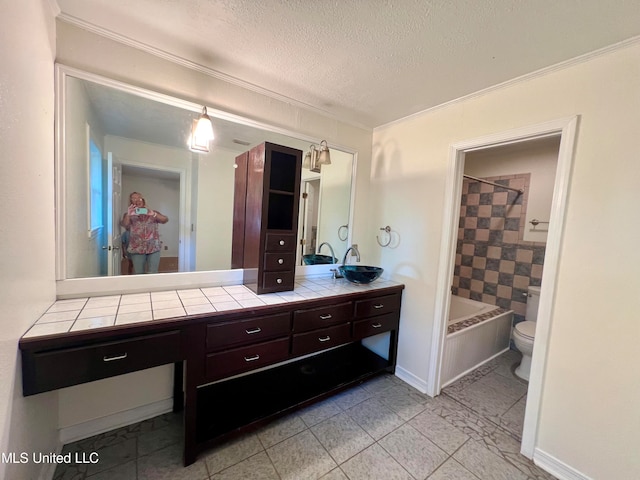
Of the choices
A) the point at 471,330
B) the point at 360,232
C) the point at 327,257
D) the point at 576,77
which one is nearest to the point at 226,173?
the point at 327,257

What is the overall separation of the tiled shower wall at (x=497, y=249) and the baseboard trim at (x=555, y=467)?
1815 millimetres

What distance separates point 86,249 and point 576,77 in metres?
2.99

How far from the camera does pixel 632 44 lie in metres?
1.25

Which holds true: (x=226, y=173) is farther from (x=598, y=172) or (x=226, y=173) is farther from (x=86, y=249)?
(x=598, y=172)

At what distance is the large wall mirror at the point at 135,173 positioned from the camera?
4.65 feet

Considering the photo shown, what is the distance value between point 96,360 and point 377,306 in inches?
70.8

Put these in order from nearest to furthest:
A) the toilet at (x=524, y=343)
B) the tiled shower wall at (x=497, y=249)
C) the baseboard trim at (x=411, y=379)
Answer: the baseboard trim at (x=411, y=379), the toilet at (x=524, y=343), the tiled shower wall at (x=497, y=249)

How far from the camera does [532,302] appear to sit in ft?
9.41

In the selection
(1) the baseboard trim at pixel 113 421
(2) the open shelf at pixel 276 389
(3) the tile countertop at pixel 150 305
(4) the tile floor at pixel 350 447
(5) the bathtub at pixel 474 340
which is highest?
(3) the tile countertop at pixel 150 305

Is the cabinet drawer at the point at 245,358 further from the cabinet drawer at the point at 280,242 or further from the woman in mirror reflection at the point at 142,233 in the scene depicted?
the woman in mirror reflection at the point at 142,233

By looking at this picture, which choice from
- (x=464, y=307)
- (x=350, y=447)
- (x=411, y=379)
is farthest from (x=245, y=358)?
(x=464, y=307)

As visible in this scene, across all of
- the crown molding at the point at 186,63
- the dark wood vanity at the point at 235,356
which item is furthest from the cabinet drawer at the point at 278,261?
the crown molding at the point at 186,63

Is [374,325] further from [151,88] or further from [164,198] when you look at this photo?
[151,88]

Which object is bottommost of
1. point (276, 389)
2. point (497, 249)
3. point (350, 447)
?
point (350, 447)
